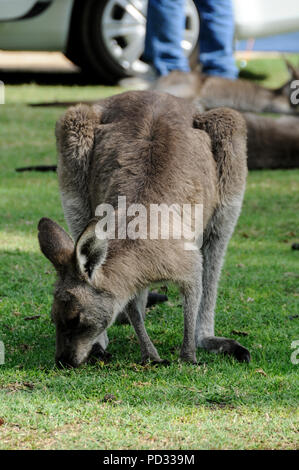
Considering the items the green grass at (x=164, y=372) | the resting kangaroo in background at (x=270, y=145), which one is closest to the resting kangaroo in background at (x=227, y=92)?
the resting kangaroo in background at (x=270, y=145)

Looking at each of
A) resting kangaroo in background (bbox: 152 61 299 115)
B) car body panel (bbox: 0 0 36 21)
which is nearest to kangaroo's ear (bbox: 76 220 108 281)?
resting kangaroo in background (bbox: 152 61 299 115)

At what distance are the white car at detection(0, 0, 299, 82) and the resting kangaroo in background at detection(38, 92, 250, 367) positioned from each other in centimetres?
438

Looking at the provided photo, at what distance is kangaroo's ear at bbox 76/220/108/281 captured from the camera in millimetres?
2795

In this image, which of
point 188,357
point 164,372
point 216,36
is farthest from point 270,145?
point 164,372

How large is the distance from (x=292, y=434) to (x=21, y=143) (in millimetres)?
4431

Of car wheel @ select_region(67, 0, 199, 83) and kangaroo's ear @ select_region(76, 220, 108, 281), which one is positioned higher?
kangaroo's ear @ select_region(76, 220, 108, 281)

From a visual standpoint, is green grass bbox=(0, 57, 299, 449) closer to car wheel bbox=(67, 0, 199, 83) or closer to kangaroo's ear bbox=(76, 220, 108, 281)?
kangaroo's ear bbox=(76, 220, 108, 281)

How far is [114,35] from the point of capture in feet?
25.9

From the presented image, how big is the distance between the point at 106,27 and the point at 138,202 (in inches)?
203

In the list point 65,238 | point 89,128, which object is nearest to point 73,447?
point 65,238

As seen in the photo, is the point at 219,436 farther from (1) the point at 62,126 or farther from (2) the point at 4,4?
(2) the point at 4,4

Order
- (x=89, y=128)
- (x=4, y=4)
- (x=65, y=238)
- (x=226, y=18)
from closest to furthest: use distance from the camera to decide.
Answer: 1. (x=65, y=238)
2. (x=89, y=128)
3. (x=226, y=18)
4. (x=4, y=4)

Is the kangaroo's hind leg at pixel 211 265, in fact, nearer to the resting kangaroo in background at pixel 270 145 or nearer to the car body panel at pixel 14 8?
the resting kangaroo in background at pixel 270 145

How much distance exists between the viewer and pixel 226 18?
21.4 feet
